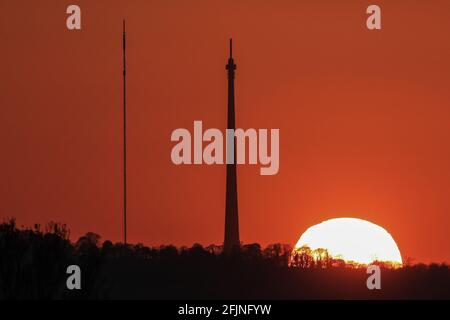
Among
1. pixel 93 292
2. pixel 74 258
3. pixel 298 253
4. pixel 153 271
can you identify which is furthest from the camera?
pixel 298 253

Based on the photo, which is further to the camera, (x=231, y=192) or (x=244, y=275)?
(x=231, y=192)

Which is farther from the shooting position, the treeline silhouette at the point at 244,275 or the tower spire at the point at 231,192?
the tower spire at the point at 231,192

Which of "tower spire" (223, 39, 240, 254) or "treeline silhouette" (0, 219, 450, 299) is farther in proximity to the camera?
"tower spire" (223, 39, 240, 254)

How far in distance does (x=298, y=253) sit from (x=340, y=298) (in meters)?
21.1

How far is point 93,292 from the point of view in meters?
127

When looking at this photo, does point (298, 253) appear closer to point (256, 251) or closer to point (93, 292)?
point (256, 251)
